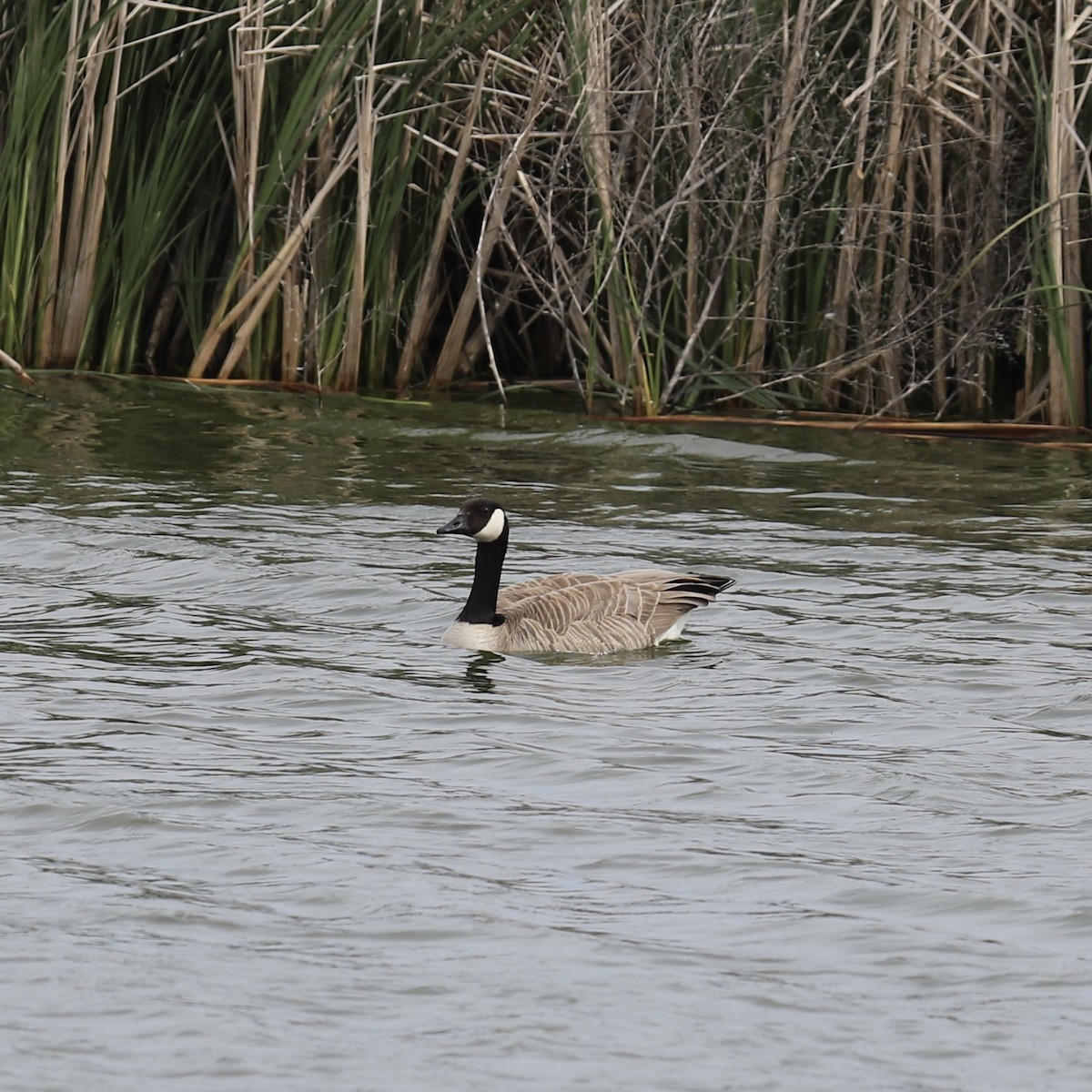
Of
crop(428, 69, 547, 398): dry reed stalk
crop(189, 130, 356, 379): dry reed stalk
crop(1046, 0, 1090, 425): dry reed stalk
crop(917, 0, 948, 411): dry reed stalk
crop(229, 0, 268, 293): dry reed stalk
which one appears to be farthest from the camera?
crop(189, 130, 356, 379): dry reed stalk

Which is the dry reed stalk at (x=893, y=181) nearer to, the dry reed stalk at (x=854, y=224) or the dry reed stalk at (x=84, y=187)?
the dry reed stalk at (x=854, y=224)

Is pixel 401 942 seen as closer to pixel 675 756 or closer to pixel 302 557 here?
pixel 675 756

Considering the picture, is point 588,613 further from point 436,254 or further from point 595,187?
point 436,254

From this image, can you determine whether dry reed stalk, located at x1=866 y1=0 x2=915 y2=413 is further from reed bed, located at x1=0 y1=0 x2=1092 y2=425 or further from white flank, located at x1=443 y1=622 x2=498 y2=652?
white flank, located at x1=443 y1=622 x2=498 y2=652

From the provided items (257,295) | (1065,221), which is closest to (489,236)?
(257,295)

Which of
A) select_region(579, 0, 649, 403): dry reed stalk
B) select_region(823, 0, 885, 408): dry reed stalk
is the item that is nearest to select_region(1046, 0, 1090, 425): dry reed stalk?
select_region(823, 0, 885, 408): dry reed stalk

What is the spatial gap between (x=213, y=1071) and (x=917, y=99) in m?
9.86

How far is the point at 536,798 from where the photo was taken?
20.4 ft

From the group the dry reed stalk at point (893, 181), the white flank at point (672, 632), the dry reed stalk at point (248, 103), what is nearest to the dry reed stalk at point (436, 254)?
the dry reed stalk at point (248, 103)

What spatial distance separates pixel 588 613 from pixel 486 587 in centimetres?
43

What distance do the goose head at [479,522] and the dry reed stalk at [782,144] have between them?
4185 mm

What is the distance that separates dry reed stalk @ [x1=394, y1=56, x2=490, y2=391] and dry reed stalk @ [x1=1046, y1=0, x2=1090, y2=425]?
350cm

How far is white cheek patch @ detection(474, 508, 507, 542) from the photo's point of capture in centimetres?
891

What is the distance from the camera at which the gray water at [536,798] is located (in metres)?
4.51
